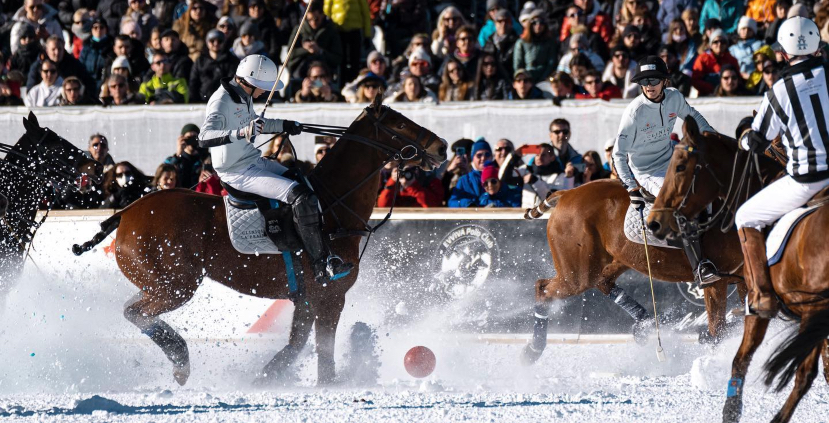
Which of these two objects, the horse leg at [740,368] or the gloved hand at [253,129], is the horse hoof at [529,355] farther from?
the gloved hand at [253,129]

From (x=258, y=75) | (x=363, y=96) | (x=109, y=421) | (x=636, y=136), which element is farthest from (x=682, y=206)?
(x=363, y=96)

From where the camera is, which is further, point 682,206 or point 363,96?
point 363,96

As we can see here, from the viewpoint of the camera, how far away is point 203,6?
49.2 feet

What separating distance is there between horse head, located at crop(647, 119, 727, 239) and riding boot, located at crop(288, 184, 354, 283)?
2.35 meters

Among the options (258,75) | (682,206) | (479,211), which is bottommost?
(479,211)

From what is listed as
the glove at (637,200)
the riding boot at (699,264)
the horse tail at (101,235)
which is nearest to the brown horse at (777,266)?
the riding boot at (699,264)

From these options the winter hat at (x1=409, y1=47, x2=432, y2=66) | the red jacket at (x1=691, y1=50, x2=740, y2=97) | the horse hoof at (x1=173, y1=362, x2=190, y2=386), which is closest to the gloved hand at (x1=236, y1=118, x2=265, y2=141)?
the horse hoof at (x1=173, y1=362, x2=190, y2=386)

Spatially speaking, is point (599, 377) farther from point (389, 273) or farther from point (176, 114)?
point (176, 114)

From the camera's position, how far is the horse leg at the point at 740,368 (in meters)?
6.42

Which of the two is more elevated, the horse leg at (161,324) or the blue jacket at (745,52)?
the blue jacket at (745,52)

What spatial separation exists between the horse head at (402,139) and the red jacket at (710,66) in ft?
16.0

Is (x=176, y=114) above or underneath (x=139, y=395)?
above

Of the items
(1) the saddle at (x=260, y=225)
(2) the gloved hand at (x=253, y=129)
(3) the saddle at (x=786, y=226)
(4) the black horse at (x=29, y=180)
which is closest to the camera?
(3) the saddle at (x=786, y=226)

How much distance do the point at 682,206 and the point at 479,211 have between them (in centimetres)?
350
